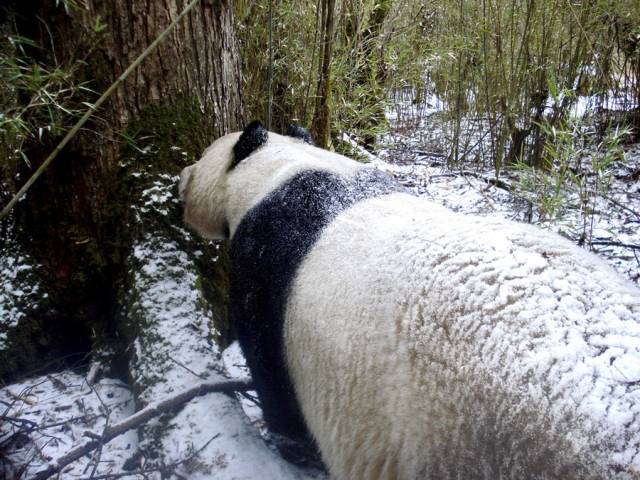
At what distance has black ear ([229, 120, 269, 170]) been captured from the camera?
2102mm

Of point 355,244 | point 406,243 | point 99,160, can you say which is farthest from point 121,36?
point 406,243

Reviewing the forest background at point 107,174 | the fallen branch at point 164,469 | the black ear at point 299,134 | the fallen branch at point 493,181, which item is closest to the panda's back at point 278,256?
the fallen branch at point 164,469

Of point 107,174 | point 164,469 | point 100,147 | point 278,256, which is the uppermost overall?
point 100,147

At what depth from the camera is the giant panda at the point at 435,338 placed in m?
0.85

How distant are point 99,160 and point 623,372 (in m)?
2.19

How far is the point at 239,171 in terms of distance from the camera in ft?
6.89

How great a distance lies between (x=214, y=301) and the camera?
245cm

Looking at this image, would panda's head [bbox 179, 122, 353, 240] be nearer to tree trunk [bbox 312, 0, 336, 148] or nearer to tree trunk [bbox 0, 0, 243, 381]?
tree trunk [bbox 0, 0, 243, 381]

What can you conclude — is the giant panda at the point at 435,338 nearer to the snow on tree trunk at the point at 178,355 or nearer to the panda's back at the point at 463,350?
the panda's back at the point at 463,350

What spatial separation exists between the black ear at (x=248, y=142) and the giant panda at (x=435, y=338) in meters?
0.40

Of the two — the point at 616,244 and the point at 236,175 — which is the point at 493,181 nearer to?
the point at 616,244

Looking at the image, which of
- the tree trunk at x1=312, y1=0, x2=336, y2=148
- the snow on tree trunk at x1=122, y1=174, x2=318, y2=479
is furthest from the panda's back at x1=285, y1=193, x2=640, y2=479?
the tree trunk at x1=312, y1=0, x2=336, y2=148

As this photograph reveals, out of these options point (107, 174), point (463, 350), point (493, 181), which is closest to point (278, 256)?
point (463, 350)

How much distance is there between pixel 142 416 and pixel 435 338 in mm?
1242
